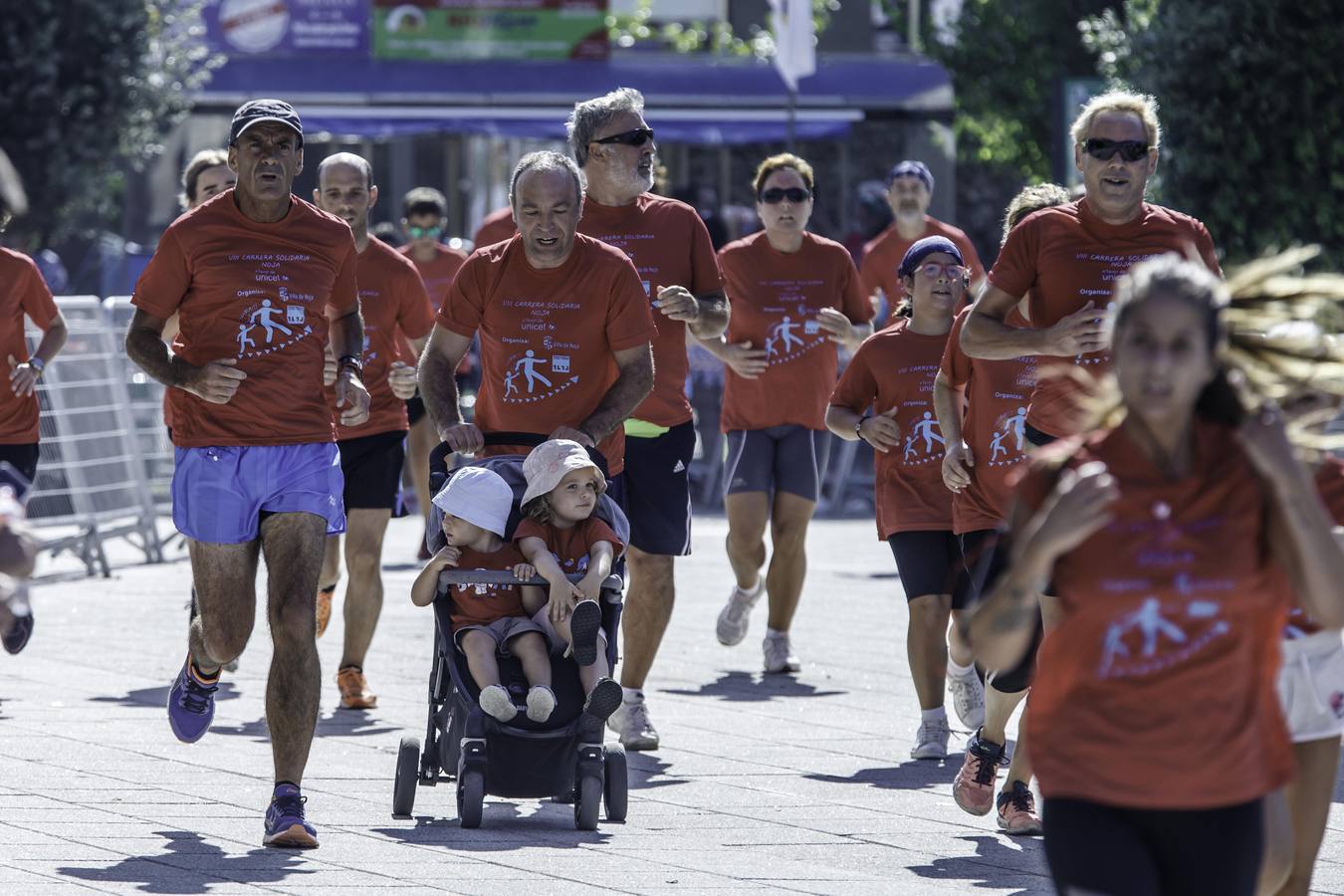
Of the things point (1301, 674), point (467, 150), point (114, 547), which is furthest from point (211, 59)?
point (1301, 674)

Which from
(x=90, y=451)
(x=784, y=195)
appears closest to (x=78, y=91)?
(x=90, y=451)

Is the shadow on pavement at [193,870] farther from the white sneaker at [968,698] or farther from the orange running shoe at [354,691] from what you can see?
the white sneaker at [968,698]

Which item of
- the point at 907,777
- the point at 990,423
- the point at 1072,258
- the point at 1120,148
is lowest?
the point at 907,777

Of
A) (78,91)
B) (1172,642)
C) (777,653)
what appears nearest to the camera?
(1172,642)

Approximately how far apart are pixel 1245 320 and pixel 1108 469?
0.47 m

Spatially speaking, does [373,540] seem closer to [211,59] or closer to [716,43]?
[211,59]

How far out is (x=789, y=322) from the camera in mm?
11297

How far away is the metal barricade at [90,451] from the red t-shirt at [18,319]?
352 cm

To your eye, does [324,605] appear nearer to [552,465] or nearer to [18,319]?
[18,319]

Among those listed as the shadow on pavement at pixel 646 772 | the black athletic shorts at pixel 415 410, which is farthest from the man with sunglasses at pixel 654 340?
the black athletic shorts at pixel 415 410

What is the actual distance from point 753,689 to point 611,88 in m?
17.8

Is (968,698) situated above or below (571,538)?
below

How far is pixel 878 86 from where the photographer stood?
95.5ft

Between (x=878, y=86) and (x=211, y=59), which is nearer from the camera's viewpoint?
(x=211, y=59)
